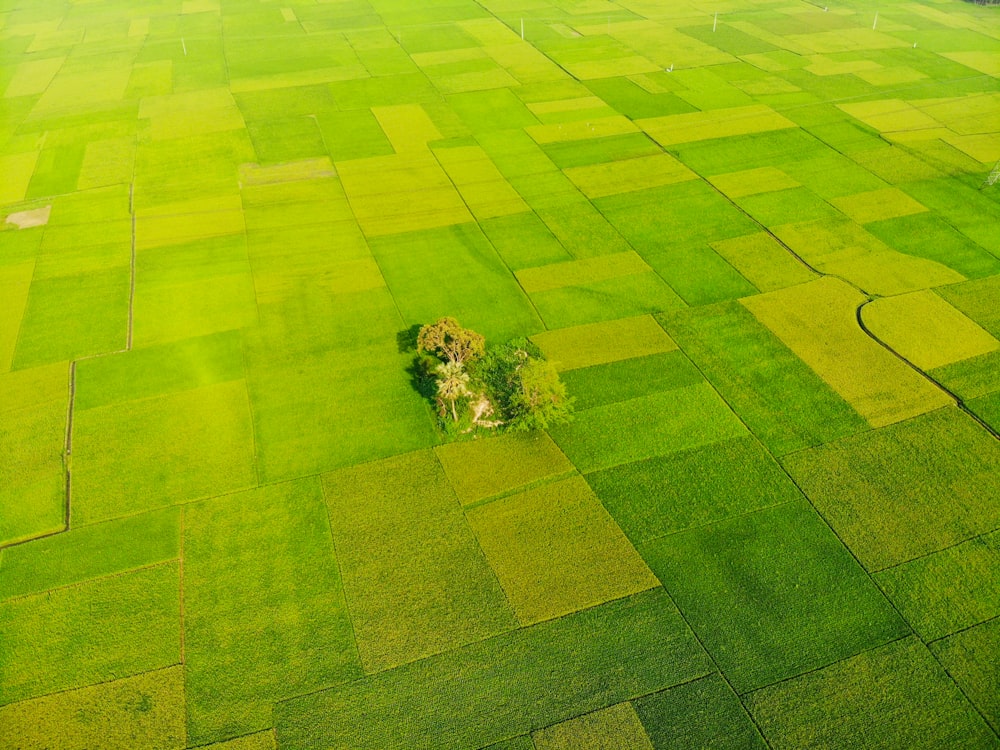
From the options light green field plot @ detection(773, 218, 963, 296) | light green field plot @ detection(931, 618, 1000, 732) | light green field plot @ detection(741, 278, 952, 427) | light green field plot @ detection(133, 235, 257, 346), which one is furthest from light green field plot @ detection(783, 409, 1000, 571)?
light green field plot @ detection(133, 235, 257, 346)

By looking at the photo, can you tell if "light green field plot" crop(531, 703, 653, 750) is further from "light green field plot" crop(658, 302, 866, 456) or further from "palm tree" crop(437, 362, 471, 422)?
"palm tree" crop(437, 362, 471, 422)

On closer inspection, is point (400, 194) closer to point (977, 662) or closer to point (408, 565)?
point (408, 565)

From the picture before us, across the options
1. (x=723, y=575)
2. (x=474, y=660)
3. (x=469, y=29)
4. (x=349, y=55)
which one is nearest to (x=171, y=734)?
(x=474, y=660)

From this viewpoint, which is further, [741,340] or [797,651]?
[741,340]

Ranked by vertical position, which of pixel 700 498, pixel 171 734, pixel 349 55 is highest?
pixel 349 55

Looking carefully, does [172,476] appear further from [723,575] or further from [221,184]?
[221,184]

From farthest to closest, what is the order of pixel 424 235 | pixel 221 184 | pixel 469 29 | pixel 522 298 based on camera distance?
pixel 469 29 → pixel 221 184 → pixel 424 235 → pixel 522 298

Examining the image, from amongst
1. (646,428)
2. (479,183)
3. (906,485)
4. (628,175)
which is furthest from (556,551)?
(628,175)

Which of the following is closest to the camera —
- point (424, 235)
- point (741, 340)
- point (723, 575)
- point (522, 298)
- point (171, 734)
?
point (171, 734)
